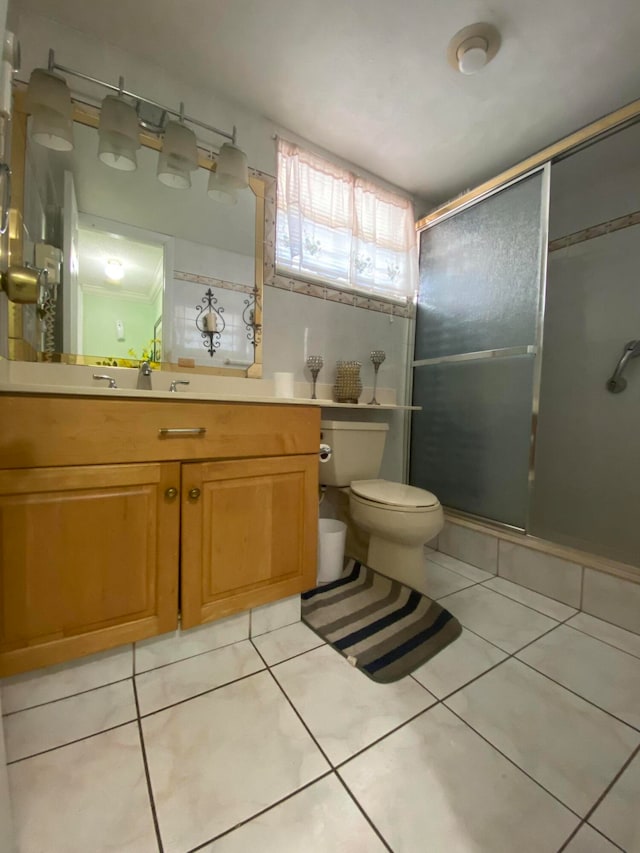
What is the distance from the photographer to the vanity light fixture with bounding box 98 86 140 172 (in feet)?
4.16

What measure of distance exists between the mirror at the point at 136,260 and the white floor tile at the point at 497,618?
4.37 ft

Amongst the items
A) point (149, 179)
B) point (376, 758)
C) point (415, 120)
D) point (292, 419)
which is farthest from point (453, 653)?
point (415, 120)

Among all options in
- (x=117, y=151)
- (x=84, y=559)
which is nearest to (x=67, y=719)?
(x=84, y=559)

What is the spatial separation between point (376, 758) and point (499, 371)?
1.68m

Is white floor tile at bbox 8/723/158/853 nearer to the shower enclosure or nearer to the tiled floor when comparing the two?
the tiled floor

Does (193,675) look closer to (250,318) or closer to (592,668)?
(592,668)

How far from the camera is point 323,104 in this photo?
5.02 feet

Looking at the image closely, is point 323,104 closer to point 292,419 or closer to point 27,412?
point 292,419

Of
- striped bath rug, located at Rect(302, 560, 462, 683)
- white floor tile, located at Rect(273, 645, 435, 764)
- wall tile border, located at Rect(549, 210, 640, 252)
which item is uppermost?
wall tile border, located at Rect(549, 210, 640, 252)

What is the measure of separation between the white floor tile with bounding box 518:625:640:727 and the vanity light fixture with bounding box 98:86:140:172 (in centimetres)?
227

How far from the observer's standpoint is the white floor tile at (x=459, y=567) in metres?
1.66

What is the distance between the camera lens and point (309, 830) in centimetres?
63

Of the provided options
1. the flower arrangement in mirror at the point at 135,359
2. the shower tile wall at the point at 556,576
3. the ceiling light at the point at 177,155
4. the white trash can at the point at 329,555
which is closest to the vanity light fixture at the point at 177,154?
the ceiling light at the point at 177,155

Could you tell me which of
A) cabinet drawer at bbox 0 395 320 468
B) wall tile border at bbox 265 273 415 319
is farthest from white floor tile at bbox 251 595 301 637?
wall tile border at bbox 265 273 415 319
